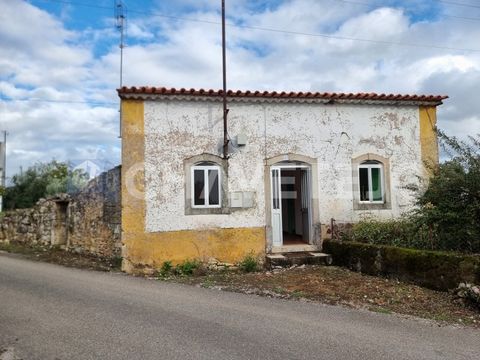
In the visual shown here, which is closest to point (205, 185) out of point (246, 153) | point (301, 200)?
point (246, 153)

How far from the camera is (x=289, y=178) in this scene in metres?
13.0

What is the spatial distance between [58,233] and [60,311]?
10.2 meters

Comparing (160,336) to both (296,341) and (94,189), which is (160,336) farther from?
(94,189)

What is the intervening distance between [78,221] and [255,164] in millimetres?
6618

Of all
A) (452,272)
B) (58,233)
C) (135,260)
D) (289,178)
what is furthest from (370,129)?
(58,233)

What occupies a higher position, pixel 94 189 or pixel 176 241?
pixel 94 189

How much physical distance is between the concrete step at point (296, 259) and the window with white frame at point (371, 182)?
2146mm

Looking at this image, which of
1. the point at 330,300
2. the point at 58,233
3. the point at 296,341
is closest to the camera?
the point at 296,341

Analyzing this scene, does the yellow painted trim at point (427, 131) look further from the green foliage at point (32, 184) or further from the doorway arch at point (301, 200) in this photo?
the green foliage at point (32, 184)

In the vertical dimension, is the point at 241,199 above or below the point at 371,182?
below

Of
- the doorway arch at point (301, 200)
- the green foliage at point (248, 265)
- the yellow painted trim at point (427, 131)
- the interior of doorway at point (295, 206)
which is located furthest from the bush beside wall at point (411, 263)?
the yellow painted trim at point (427, 131)

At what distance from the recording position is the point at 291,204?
44.8 feet

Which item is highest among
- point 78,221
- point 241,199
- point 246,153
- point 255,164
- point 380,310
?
point 246,153

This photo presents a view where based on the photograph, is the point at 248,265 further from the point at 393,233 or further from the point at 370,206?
the point at 370,206
